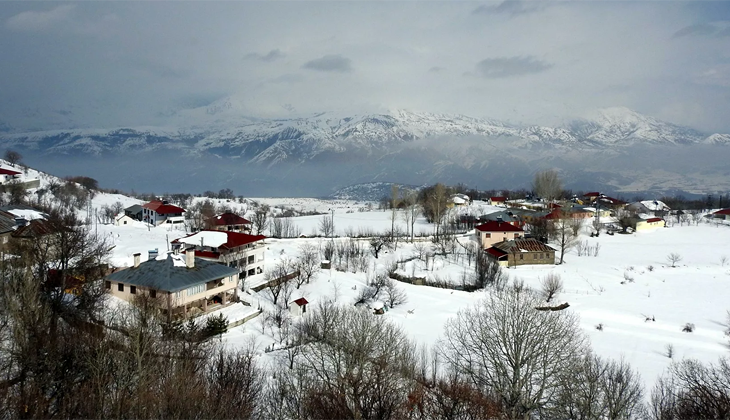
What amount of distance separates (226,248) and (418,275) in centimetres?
1853

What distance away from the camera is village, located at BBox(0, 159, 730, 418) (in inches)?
1029

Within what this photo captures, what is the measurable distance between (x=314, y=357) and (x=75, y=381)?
9127 mm

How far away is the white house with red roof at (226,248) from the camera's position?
1435 inches

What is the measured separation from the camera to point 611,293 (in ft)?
124

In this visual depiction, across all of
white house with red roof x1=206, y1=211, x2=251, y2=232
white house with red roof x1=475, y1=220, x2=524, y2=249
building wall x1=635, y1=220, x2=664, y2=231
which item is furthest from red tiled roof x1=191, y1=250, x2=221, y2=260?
building wall x1=635, y1=220, x2=664, y2=231

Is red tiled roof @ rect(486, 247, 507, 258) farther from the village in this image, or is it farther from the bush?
the bush

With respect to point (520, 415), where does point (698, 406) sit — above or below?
above

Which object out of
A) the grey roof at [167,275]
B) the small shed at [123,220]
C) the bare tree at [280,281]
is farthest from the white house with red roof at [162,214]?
the grey roof at [167,275]

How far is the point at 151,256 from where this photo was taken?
30.4m

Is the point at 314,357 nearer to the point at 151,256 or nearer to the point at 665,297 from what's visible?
the point at 151,256

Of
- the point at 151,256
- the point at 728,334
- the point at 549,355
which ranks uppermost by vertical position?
the point at 151,256

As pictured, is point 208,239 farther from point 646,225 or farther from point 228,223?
point 646,225

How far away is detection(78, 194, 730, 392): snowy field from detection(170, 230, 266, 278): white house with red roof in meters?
4.11

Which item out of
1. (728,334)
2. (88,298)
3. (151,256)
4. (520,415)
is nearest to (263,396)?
(520,415)
